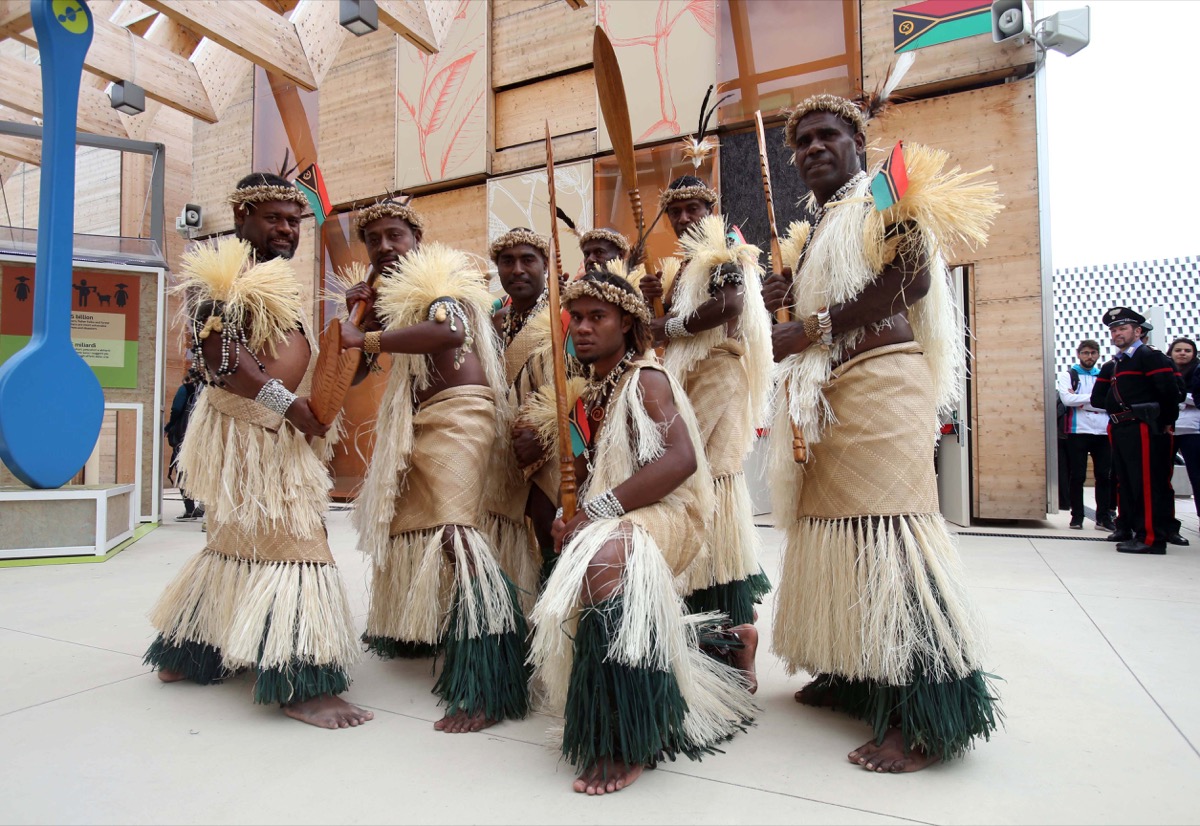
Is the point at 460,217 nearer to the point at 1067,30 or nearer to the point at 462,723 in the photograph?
the point at 1067,30

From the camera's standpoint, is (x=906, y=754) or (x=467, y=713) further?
(x=467, y=713)

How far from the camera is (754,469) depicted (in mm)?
6844

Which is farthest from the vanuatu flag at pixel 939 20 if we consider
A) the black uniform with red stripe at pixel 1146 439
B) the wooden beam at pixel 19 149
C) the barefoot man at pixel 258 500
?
the wooden beam at pixel 19 149

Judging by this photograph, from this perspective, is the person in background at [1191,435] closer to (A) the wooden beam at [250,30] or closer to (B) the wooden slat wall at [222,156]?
(A) the wooden beam at [250,30]

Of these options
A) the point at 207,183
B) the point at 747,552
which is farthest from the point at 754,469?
the point at 207,183

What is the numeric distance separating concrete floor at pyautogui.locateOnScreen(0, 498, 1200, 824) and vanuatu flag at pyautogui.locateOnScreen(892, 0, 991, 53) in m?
5.08

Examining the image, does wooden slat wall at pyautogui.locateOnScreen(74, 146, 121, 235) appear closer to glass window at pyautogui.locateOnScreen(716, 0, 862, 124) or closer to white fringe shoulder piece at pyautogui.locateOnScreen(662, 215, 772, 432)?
glass window at pyautogui.locateOnScreen(716, 0, 862, 124)

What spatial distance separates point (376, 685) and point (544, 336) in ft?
4.82

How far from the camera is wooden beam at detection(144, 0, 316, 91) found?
5543 millimetres

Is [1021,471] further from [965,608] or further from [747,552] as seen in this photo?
[965,608]

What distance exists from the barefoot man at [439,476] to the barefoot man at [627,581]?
354mm

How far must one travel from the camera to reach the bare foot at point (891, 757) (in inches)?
73.8

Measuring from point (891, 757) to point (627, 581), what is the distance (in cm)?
86

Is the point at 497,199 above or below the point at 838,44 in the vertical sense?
below
